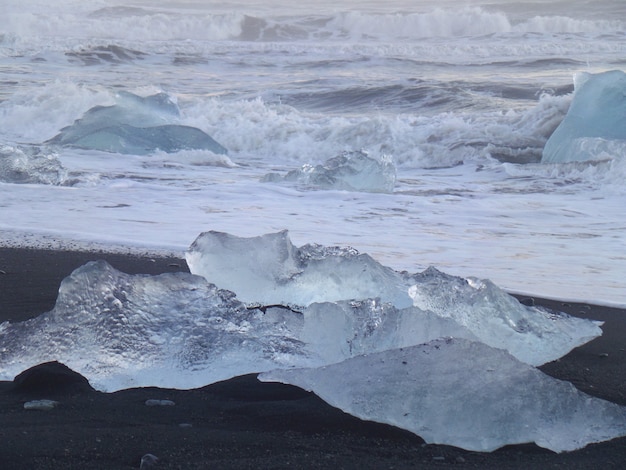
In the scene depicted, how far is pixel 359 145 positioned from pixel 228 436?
8053 mm

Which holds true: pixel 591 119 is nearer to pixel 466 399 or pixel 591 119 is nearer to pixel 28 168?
pixel 28 168

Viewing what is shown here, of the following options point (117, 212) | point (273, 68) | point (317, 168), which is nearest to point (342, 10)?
point (273, 68)

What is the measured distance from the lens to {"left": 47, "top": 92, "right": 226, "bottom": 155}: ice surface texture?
334 inches

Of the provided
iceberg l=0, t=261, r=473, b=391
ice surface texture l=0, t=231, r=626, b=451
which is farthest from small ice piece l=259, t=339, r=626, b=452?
iceberg l=0, t=261, r=473, b=391

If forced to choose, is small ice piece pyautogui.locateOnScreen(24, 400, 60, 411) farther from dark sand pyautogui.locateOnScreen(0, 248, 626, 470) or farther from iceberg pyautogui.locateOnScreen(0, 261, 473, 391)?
iceberg pyautogui.locateOnScreen(0, 261, 473, 391)

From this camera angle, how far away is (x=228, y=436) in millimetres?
1843

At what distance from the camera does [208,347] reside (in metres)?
2.22

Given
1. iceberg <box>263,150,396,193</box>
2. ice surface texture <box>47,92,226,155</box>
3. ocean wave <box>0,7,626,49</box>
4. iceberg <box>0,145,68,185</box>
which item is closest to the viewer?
iceberg <box>0,145,68,185</box>

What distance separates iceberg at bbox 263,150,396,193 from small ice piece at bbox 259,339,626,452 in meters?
4.55

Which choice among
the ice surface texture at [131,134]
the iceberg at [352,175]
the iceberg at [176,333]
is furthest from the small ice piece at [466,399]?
the ice surface texture at [131,134]

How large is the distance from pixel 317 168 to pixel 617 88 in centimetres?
405

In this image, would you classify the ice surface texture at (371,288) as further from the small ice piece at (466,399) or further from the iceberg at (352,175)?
the iceberg at (352,175)

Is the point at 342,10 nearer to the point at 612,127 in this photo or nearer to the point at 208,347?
the point at 612,127

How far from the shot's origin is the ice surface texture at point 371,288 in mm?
2490
